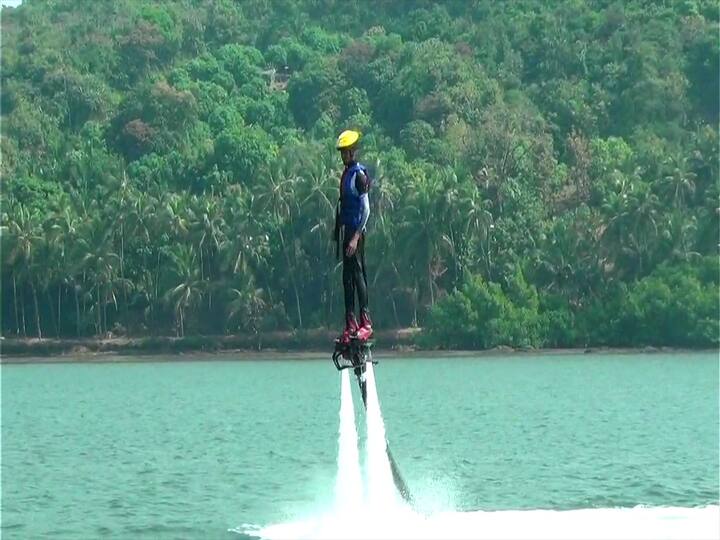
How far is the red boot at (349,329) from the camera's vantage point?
74.3 feet

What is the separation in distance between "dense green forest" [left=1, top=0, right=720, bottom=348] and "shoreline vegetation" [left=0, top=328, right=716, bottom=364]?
887 mm

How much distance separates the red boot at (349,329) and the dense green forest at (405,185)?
8748 centimetres

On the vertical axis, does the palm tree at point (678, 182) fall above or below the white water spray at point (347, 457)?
above

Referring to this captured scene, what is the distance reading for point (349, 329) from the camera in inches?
895

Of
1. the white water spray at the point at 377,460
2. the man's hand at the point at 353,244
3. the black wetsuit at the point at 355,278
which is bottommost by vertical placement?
the white water spray at the point at 377,460

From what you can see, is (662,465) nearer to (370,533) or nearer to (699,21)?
(370,533)

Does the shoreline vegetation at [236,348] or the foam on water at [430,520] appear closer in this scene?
the foam on water at [430,520]

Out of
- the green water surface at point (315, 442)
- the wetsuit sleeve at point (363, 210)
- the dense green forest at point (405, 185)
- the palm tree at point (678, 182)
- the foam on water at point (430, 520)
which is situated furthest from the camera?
the palm tree at point (678, 182)

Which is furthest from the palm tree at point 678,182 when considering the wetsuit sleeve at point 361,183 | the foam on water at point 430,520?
the wetsuit sleeve at point 361,183

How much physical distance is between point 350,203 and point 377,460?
18.8 ft

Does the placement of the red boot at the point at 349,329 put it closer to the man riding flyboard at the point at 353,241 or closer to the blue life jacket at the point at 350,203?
the man riding flyboard at the point at 353,241

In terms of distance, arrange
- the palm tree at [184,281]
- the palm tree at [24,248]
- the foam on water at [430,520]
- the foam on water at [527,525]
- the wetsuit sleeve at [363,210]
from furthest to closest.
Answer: the palm tree at [24,248] → the palm tree at [184,281] → the foam on water at [527,525] → the foam on water at [430,520] → the wetsuit sleeve at [363,210]

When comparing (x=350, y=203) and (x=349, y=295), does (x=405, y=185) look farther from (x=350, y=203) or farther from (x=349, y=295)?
(x=350, y=203)

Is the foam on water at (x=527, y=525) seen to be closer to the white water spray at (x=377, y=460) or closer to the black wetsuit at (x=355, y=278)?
the white water spray at (x=377, y=460)
